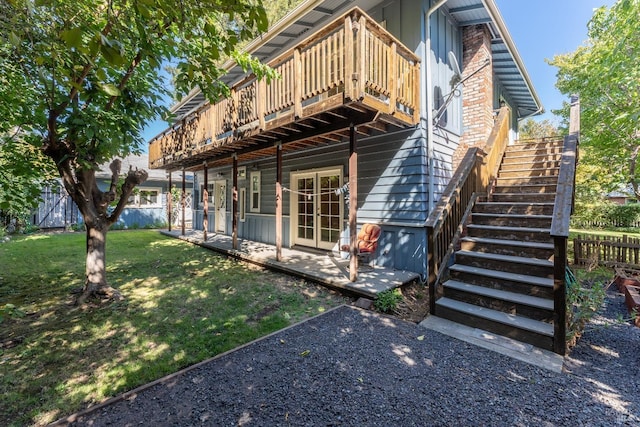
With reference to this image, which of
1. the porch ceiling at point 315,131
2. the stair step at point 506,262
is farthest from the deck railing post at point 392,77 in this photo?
the stair step at point 506,262

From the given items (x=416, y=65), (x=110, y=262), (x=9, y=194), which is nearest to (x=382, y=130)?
(x=416, y=65)

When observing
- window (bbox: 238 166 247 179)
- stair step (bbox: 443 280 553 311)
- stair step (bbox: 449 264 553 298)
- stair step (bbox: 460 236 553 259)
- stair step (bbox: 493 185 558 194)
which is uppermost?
window (bbox: 238 166 247 179)

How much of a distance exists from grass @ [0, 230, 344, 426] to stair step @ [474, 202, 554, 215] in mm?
3044

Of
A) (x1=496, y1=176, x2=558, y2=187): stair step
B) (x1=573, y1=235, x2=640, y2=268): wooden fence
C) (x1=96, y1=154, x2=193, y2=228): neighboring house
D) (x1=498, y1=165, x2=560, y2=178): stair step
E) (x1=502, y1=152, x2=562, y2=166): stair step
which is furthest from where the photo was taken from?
(x1=96, y1=154, x2=193, y2=228): neighboring house

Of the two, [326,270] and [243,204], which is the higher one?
[243,204]

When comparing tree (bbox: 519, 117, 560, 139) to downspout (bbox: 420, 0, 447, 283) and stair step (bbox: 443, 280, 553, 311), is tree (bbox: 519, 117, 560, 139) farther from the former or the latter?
stair step (bbox: 443, 280, 553, 311)

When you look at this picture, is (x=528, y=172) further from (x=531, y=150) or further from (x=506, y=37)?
(x=506, y=37)

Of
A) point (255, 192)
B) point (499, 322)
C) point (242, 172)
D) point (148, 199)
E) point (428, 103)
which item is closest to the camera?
point (499, 322)

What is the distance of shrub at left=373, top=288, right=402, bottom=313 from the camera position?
4020 millimetres

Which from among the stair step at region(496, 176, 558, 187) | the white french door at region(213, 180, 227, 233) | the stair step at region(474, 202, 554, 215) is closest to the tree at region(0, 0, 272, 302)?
the stair step at region(474, 202, 554, 215)

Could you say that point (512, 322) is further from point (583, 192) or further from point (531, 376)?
point (583, 192)

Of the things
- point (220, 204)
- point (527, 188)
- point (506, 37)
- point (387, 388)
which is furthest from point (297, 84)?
point (220, 204)

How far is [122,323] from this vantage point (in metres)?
3.58

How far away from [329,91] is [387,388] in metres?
5.07
